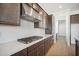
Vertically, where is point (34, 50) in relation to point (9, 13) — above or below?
below

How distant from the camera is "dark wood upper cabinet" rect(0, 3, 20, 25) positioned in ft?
4.24

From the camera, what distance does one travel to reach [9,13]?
4.63 feet

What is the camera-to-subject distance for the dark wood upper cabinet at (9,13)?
1291 mm

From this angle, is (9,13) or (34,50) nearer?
(9,13)

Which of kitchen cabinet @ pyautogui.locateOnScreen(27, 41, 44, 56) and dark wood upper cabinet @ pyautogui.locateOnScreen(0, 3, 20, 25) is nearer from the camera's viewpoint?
dark wood upper cabinet @ pyautogui.locateOnScreen(0, 3, 20, 25)

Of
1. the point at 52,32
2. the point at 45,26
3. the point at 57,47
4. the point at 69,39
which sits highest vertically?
the point at 45,26

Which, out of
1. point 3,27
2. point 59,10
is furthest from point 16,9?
point 59,10

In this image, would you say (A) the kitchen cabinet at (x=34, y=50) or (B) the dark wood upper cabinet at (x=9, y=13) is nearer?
Answer: (B) the dark wood upper cabinet at (x=9, y=13)

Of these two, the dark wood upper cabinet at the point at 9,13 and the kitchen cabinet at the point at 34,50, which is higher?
the dark wood upper cabinet at the point at 9,13

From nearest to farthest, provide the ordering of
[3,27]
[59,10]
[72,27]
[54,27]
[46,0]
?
[46,0], [3,27], [59,10], [54,27], [72,27]

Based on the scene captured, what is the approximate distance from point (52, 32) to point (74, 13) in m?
0.72

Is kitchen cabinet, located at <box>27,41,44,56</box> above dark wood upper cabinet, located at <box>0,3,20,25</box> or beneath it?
beneath

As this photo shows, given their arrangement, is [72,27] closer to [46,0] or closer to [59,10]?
[59,10]

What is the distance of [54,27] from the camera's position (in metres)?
2.06
